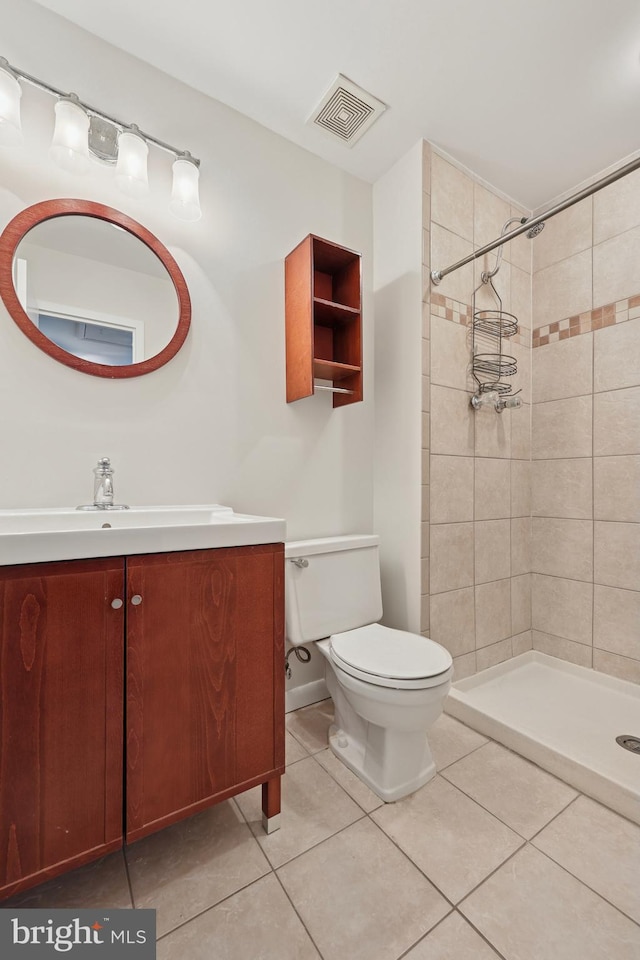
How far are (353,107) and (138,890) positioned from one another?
8.64 feet

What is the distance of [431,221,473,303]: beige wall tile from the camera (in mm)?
1890

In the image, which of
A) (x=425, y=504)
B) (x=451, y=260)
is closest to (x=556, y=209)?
(x=451, y=260)

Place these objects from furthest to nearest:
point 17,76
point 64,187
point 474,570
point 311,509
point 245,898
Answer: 1. point 474,570
2. point 311,509
3. point 64,187
4. point 17,76
5. point 245,898

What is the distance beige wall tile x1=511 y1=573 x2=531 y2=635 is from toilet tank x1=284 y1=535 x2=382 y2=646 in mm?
897

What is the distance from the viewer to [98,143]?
1330mm

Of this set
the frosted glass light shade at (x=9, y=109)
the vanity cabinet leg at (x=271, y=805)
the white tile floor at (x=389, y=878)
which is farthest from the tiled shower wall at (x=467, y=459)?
the frosted glass light shade at (x=9, y=109)

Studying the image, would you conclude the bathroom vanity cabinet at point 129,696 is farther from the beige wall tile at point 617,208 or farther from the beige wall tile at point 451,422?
the beige wall tile at point 617,208

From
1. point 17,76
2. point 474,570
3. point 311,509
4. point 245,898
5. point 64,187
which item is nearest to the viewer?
point 245,898

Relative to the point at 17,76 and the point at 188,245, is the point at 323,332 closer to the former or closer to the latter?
the point at 188,245

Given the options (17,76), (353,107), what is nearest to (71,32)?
(17,76)

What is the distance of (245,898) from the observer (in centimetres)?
99

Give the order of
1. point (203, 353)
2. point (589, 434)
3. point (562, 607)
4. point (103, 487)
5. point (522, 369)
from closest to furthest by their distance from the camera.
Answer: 1. point (103, 487)
2. point (203, 353)
3. point (589, 434)
4. point (562, 607)
5. point (522, 369)

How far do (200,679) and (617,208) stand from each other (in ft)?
8.62

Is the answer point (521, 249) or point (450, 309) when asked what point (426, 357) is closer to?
point (450, 309)
